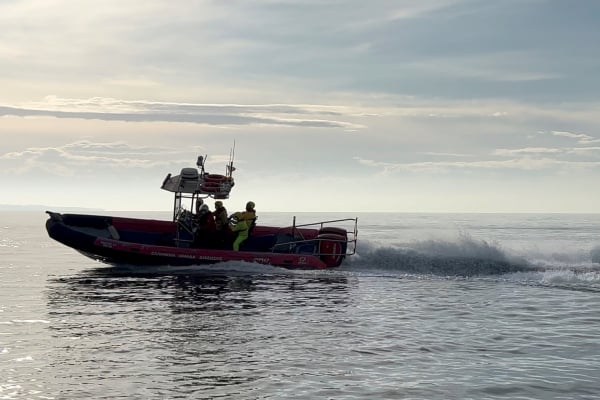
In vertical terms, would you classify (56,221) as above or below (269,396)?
above

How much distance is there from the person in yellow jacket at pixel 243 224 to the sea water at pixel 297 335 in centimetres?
99

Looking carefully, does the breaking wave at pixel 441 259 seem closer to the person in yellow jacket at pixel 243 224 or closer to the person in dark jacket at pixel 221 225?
the person in yellow jacket at pixel 243 224

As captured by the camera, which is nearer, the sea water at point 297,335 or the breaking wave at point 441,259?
the sea water at point 297,335

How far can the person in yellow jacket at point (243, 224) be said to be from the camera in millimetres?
25172

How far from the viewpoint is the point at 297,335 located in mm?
13258

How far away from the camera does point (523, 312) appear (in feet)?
53.9

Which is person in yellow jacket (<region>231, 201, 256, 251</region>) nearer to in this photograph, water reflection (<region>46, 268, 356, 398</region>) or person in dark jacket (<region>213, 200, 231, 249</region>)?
person in dark jacket (<region>213, 200, 231, 249</region>)

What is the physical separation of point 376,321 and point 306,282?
25.4ft

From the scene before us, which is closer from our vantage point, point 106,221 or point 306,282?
point 306,282

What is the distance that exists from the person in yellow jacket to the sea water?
3.24 feet

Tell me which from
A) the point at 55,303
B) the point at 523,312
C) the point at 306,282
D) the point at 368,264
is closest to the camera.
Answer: the point at 523,312

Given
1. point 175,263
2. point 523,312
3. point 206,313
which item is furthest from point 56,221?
point 523,312

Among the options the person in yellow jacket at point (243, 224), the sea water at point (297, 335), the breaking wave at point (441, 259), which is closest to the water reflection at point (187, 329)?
the sea water at point (297, 335)

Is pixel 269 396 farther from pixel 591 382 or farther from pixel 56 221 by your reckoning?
pixel 56 221
